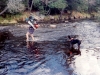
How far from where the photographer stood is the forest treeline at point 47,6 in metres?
30.8

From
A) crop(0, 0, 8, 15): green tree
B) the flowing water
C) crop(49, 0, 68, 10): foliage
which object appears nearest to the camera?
the flowing water

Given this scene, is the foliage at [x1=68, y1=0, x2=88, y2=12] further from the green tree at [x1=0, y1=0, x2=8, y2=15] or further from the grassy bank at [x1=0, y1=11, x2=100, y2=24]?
the green tree at [x1=0, y1=0, x2=8, y2=15]

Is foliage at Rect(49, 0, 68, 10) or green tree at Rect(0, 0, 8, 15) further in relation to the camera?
foliage at Rect(49, 0, 68, 10)

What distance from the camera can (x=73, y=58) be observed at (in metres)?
13.5

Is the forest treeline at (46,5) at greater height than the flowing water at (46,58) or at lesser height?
greater

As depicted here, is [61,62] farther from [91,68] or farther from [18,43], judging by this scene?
[18,43]

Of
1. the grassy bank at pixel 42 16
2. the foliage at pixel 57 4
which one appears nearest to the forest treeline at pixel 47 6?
the foliage at pixel 57 4

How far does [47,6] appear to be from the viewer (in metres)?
36.4

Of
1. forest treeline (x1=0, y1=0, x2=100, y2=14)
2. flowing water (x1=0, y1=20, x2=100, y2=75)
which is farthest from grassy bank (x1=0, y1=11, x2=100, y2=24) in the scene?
flowing water (x1=0, y1=20, x2=100, y2=75)

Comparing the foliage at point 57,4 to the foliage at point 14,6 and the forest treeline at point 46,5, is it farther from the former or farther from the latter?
the foliage at point 14,6

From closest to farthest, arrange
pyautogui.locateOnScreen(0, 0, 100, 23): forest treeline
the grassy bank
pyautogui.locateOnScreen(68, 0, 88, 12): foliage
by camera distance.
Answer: the grassy bank < pyautogui.locateOnScreen(0, 0, 100, 23): forest treeline < pyautogui.locateOnScreen(68, 0, 88, 12): foliage

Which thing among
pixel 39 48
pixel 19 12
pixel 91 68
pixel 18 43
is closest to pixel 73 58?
pixel 91 68

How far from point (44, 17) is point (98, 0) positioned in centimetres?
1444

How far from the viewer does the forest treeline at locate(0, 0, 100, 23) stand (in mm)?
30794
